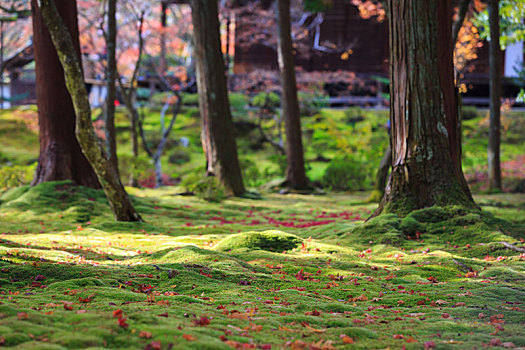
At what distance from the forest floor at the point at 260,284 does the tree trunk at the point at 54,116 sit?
124 centimetres

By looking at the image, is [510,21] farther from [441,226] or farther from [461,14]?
[441,226]

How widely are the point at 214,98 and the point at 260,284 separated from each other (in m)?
9.67

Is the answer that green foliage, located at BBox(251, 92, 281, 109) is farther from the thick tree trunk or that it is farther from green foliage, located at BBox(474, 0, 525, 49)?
green foliage, located at BBox(474, 0, 525, 49)

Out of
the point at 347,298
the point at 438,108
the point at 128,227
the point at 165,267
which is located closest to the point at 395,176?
the point at 438,108

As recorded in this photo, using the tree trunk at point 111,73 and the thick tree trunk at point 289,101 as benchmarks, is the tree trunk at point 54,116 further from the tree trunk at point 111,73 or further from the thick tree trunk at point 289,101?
the thick tree trunk at point 289,101

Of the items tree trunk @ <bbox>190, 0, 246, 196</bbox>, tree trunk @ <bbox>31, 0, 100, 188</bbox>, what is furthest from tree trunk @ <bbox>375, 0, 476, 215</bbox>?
tree trunk @ <bbox>190, 0, 246, 196</bbox>

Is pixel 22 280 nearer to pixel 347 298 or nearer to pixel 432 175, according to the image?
pixel 347 298

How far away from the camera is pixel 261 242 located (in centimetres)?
720

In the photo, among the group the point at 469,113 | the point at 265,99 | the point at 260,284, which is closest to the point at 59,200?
the point at 260,284

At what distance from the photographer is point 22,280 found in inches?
185

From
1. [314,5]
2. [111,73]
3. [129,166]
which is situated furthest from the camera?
[314,5]

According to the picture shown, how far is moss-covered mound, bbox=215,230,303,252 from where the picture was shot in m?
7.12

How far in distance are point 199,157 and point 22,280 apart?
19519mm

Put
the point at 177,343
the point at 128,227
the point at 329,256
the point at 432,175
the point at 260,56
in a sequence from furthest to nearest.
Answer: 1. the point at 260,56
2. the point at 128,227
3. the point at 432,175
4. the point at 329,256
5. the point at 177,343
